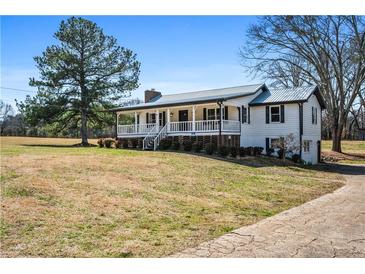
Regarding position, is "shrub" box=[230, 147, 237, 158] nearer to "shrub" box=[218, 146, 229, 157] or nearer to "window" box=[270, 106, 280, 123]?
"shrub" box=[218, 146, 229, 157]

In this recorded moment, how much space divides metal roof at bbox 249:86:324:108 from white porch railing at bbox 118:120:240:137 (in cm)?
244

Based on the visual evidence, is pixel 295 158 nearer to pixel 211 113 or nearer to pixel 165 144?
pixel 211 113

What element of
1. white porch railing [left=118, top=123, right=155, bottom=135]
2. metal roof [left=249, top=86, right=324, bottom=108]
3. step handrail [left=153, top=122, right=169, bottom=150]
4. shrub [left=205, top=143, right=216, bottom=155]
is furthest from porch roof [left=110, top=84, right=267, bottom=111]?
shrub [left=205, top=143, right=216, bottom=155]

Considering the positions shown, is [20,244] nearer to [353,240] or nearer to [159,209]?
[159,209]

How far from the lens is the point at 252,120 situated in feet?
85.4

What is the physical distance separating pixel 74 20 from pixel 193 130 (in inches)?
616

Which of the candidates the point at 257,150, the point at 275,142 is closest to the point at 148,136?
the point at 257,150

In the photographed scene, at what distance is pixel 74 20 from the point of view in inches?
1282

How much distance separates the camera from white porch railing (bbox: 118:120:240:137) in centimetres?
2412

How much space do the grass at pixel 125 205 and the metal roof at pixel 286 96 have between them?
10.9 m

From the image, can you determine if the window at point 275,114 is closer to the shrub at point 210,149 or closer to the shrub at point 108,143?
the shrub at point 210,149

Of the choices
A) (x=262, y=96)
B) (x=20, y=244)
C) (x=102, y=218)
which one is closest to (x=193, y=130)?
(x=262, y=96)

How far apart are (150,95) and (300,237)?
2752 cm
